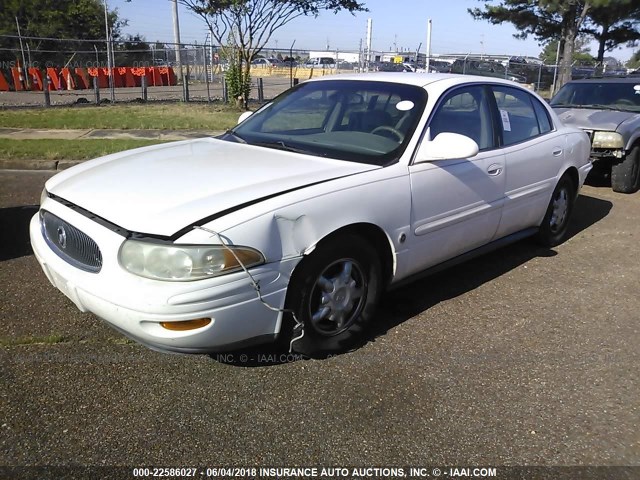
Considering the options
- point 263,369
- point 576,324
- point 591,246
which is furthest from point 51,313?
point 591,246

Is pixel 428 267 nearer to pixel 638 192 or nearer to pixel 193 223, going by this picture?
pixel 193 223

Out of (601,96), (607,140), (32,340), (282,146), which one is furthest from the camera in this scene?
(601,96)

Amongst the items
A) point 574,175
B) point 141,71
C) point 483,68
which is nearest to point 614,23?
point 483,68

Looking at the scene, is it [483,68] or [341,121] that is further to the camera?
[483,68]

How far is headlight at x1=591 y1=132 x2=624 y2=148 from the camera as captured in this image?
7426mm

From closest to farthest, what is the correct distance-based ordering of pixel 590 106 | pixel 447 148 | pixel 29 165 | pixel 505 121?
pixel 447 148 → pixel 505 121 → pixel 29 165 → pixel 590 106

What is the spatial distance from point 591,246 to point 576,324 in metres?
2.01

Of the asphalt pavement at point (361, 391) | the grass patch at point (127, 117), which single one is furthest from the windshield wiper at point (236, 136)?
the grass patch at point (127, 117)

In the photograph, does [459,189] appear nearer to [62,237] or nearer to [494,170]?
[494,170]

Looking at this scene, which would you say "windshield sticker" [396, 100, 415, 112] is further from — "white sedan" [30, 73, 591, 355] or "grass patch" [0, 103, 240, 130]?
"grass patch" [0, 103, 240, 130]

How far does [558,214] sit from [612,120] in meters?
3.23

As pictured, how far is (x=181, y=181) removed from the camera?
10.1 feet

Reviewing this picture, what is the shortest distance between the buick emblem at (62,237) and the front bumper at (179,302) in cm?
15

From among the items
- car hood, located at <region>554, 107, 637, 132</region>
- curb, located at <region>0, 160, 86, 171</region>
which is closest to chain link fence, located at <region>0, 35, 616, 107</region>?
curb, located at <region>0, 160, 86, 171</region>
